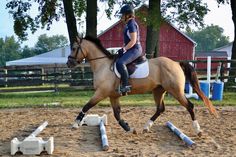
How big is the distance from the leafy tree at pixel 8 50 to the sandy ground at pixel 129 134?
355 feet

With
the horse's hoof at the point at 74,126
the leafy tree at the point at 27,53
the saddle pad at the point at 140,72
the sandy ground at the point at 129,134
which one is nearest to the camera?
the sandy ground at the point at 129,134

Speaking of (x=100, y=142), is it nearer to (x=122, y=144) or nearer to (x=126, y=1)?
(x=122, y=144)

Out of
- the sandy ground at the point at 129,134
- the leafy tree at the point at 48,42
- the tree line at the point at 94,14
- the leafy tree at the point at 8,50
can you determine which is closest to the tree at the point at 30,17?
the tree line at the point at 94,14

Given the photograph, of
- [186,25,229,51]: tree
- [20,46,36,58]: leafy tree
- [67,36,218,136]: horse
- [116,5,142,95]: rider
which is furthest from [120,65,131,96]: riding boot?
[186,25,229,51]: tree

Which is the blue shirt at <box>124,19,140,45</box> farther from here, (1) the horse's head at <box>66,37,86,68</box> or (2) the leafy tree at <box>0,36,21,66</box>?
(2) the leafy tree at <box>0,36,21,66</box>

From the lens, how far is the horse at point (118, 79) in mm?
7891

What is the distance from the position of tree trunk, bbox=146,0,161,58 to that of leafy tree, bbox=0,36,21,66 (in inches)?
3909

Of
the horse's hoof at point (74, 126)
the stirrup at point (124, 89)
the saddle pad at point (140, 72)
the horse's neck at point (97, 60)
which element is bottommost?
the horse's hoof at point (74, 126)

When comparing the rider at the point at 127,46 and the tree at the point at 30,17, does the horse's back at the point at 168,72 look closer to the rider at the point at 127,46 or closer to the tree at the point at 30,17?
the rider at the point at 127,46

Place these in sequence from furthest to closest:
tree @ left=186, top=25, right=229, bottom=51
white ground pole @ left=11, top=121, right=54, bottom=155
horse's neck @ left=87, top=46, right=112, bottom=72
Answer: tree @ left=186, top=25, right=229, bottom=51, horse's neck @ left=87, top=46, right=112, bottom=72, white ground pole @ left=11, top=121, right=54, bottom=155

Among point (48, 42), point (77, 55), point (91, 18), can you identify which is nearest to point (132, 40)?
point (77, 55)

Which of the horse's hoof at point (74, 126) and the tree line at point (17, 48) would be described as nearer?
the horse's hoof at point (74, 126)

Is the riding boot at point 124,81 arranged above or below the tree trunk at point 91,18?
below

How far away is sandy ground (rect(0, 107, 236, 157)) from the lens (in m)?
6.50
